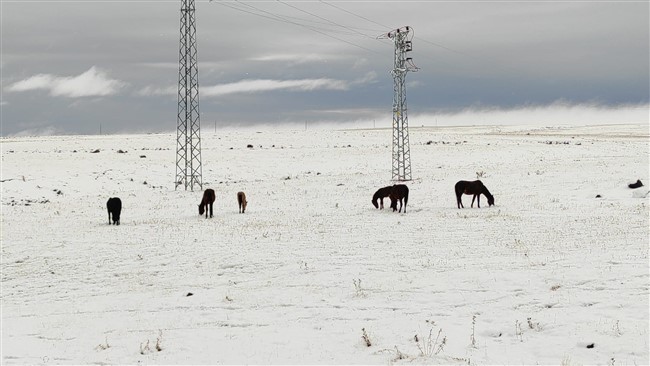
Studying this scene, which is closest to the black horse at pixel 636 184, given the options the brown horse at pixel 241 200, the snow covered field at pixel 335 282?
the snow covered field at pixel 335 282

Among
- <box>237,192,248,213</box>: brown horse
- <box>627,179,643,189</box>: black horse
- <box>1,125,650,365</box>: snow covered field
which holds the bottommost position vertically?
<box>1,125,650,365</box>: snow covered field

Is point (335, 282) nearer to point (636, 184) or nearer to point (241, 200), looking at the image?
point (241, 200)

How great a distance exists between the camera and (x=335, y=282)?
15.3m

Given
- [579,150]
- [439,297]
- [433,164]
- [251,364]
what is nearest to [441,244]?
[439,297]

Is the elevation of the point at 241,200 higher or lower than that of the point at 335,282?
higher

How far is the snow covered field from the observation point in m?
11.1

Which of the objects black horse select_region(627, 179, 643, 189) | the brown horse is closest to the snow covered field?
black horse select_region(627, 179, 643, 189)

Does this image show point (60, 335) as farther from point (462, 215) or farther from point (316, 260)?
point (462, 215)

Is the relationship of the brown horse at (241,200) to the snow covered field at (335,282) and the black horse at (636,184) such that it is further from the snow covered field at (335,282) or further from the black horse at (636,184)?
the black horse at (636,184)

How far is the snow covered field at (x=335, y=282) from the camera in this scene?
436 inches

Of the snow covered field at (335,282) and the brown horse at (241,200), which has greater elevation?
the brown horse at (241,200)

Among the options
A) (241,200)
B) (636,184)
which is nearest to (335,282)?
(241,200)

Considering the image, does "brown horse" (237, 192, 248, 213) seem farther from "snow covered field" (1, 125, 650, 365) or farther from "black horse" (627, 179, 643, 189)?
"black horse" (627, 179, 643, 189)

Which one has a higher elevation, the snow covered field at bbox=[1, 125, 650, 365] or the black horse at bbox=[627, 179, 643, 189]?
the black horse at bbox=[627, 179, 643, 189]
